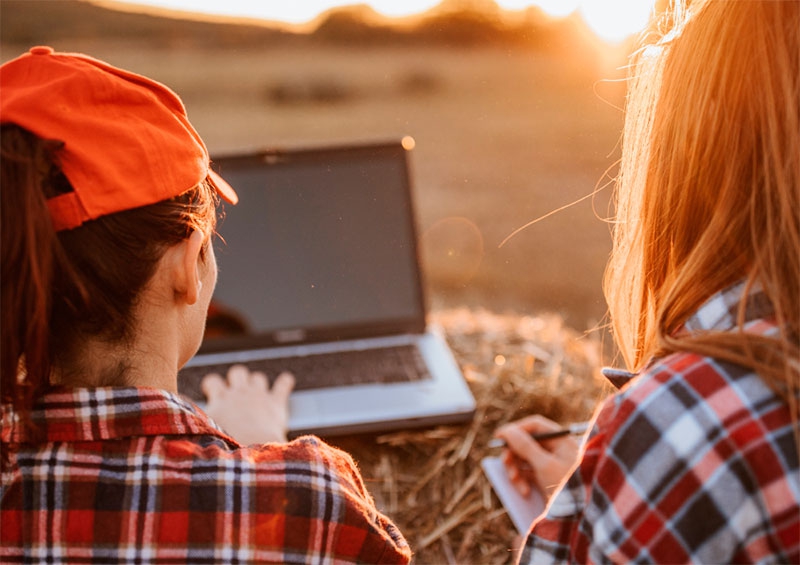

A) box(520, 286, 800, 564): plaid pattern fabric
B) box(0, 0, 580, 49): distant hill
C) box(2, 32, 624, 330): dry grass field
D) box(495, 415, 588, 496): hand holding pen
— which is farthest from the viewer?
box(2, 32, 624, 330): dry grass field

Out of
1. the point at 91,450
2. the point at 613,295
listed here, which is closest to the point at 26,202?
the point at 91,450

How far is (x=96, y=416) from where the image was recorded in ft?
2.54

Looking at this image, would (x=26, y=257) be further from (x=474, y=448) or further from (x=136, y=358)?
(x=474, y=448)

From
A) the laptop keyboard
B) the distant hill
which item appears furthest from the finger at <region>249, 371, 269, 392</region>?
the distant hill

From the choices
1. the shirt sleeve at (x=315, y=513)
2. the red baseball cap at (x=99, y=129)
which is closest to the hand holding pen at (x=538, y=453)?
the shirt sleeve at (x=315, y=513)

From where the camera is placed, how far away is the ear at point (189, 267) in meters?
0.83

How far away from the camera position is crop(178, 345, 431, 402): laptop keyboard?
1.72m

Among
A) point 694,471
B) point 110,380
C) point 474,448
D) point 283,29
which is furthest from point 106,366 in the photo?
point 283,29

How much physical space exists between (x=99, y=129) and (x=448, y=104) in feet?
27.2

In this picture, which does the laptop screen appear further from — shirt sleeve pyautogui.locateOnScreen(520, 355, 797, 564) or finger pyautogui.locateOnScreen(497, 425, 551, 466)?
shirt sleeve pyautogui.locateOnScreen(520, 355, 797, 564)

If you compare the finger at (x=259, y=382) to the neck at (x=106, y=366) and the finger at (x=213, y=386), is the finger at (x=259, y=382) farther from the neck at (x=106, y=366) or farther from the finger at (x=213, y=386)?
the neck at (x=106, y=366)

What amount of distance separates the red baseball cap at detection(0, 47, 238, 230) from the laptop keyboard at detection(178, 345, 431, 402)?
3.15 feet

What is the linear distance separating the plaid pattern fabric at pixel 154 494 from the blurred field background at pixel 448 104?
2.95 ft

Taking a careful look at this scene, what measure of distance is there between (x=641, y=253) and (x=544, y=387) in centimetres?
80
